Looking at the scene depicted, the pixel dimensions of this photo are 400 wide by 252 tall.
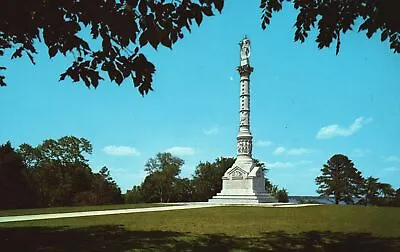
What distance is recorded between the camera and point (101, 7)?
4.80m

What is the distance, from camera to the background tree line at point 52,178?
35.7 m

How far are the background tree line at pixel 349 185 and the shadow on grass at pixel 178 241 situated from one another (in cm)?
4077

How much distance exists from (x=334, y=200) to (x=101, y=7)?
5666 cm

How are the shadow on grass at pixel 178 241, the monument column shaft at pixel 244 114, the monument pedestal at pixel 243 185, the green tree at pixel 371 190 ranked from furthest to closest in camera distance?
the green tree at pixel 371 190, the monument column shaft at pixel 244 114, the monument pedestal at pixel 243 185, the shadow on grass at pixel 178 241

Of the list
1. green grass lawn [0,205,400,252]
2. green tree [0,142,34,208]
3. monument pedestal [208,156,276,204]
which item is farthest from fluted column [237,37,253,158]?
green grass lawn [0,205,400,252]

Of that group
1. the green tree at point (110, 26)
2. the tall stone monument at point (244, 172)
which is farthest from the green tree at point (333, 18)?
the tall stone monument at point (244, 172)

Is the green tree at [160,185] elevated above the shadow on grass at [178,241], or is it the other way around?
the green tree at [160,185]

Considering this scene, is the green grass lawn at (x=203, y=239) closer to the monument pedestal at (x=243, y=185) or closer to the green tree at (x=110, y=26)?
the green tree at (x=110, y=26)

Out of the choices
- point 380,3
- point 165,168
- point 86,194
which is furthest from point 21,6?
point 165,168

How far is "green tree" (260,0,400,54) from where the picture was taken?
6957 millimetres

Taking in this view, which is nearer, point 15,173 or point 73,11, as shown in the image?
point 73,11

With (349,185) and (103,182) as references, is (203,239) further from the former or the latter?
(349,185)

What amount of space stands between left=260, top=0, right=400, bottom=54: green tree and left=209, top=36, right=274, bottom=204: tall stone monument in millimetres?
29811

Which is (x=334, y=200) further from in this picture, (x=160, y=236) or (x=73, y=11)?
(x=73, y=11)
